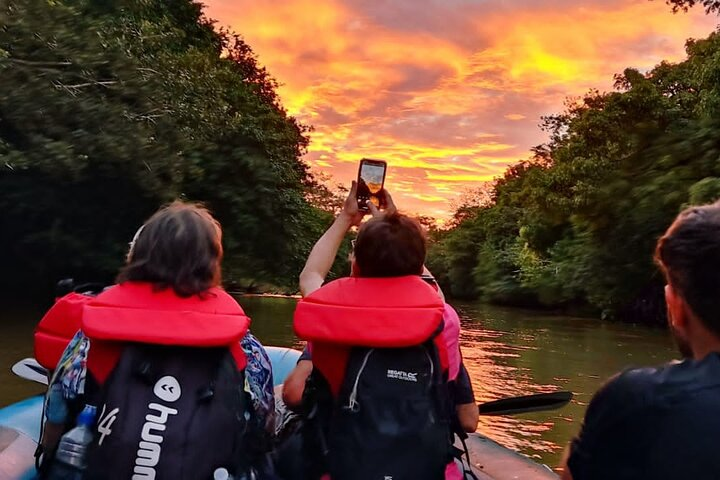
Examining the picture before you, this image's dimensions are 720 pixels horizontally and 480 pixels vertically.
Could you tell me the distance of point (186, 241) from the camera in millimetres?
1440

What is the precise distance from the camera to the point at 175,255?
1435 millimetres

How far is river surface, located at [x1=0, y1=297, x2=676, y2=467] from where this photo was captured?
4.68 metres

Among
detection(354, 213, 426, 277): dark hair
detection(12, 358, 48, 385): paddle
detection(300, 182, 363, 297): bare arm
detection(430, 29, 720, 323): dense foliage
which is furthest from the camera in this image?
detection(430, 29, 720, 323): dense foliage

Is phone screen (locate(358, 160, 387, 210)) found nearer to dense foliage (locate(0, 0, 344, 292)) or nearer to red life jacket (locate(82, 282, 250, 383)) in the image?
red life jacket (locate(82, 282, 250, 383))

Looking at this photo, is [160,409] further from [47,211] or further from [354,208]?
[47,211]

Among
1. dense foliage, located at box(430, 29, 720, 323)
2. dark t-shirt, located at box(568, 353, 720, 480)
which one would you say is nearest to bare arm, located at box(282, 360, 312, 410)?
dark t-shirt, located at box(568, 353, 720, 480)

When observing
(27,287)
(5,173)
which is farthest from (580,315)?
(5,173)

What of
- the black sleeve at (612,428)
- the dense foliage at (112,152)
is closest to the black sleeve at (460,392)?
the black sleeve at (612,428)

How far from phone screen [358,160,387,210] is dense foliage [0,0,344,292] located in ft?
17.2

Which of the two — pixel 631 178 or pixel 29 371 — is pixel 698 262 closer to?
pixel 29 371

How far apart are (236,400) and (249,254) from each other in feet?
27.1

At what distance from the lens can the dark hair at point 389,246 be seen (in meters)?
1.55

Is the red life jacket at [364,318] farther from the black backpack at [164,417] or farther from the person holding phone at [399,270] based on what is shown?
the black backpack at [164,417]

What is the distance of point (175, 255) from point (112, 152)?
609cm
